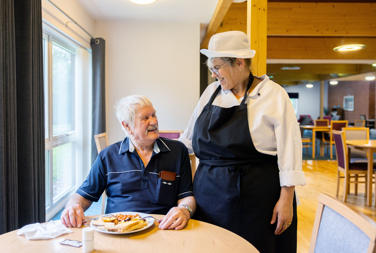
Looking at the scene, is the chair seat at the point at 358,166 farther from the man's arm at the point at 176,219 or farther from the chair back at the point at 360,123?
the chair back at the point at 360,123

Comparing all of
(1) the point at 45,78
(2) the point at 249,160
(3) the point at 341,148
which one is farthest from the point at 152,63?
(2) the point at 249,160

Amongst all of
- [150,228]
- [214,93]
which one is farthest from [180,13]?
[150,228]

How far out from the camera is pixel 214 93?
174 cm

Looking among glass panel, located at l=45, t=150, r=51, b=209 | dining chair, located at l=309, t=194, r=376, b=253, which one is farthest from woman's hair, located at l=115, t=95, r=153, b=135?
glass panel, located at l=45, t=150, r=51, b=209

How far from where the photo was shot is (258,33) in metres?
2.36

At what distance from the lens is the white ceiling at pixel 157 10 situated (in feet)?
13.5

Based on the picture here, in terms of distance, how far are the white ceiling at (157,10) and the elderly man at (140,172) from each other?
285 cm

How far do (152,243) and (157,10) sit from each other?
3861 mm

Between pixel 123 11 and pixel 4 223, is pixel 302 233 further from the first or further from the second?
pixel 123 11

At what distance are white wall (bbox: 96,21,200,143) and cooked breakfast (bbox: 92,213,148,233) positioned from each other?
382 centimetres

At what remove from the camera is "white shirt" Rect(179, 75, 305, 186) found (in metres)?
1.44

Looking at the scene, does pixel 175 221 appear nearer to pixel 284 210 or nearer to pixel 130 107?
pixel 284 210

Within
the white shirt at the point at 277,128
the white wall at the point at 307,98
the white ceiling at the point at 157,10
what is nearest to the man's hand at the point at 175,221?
the white shirt at the point at 277,128

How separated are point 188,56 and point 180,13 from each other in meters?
0.71
